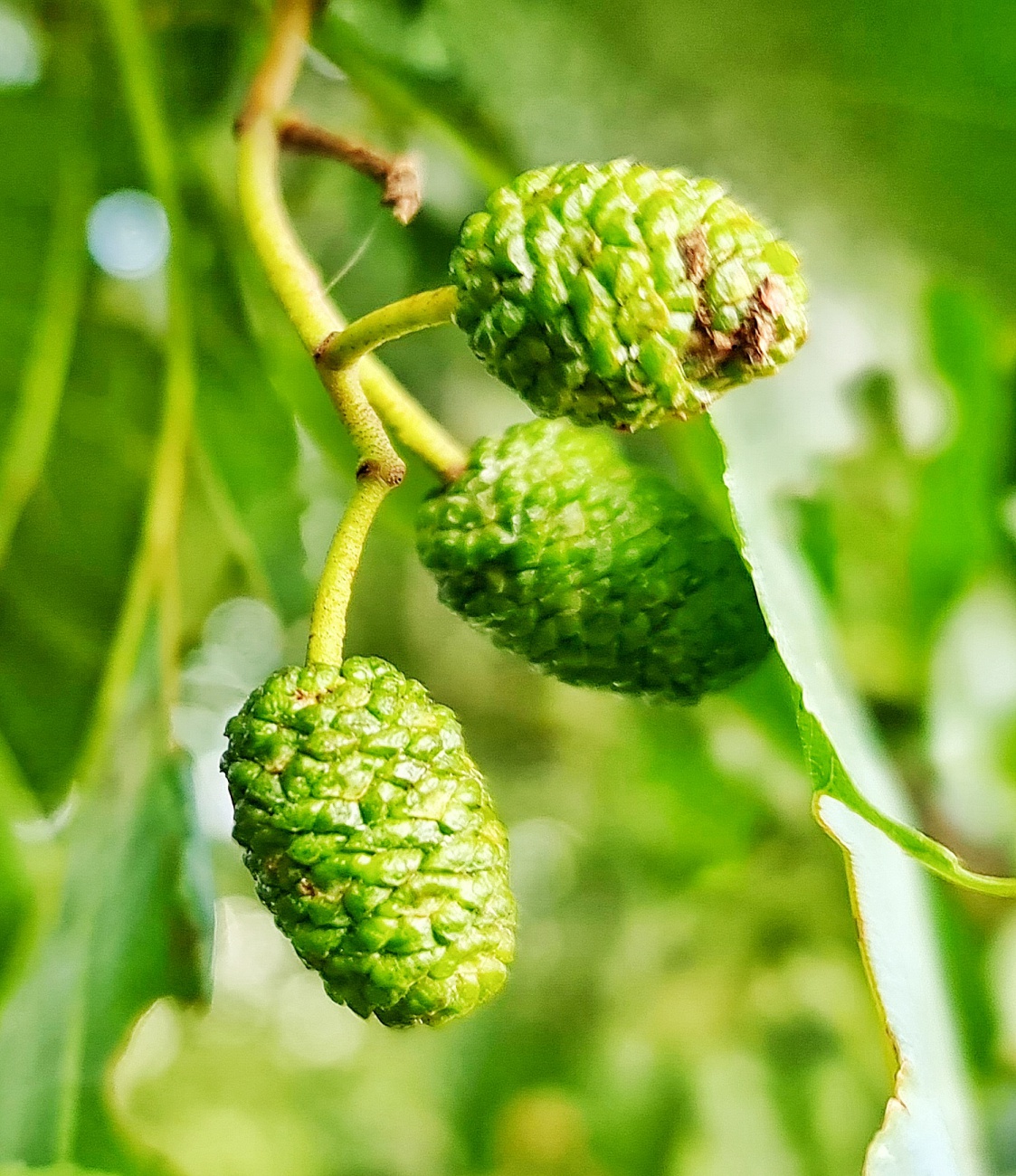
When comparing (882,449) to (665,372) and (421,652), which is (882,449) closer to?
(421,652)

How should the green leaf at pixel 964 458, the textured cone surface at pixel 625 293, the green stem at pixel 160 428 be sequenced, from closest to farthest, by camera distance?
the textured cone surface at pixel 625 293 → the green stem at pixel 160 428 → the green leaf at pixel 964 458

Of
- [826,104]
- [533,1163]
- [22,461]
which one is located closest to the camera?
[826,104]

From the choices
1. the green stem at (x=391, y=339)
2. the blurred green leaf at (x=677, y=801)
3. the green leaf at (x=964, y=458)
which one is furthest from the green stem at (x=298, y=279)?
the blurred green leaf at (x=677, y=801)

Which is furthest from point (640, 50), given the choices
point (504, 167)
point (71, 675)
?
point (71, 675)

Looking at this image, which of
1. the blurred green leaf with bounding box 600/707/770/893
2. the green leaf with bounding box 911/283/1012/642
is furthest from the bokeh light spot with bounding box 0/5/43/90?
the blurred green leaf with bounding box 600/707/770/893

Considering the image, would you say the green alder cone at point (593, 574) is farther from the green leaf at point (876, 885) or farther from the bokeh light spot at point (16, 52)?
the bokeh light spot at point (16, 52)

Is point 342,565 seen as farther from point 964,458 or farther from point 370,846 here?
point 964,458

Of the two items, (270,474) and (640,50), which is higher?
(640,50)

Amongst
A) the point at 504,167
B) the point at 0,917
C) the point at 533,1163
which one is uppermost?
the point at 504,167
